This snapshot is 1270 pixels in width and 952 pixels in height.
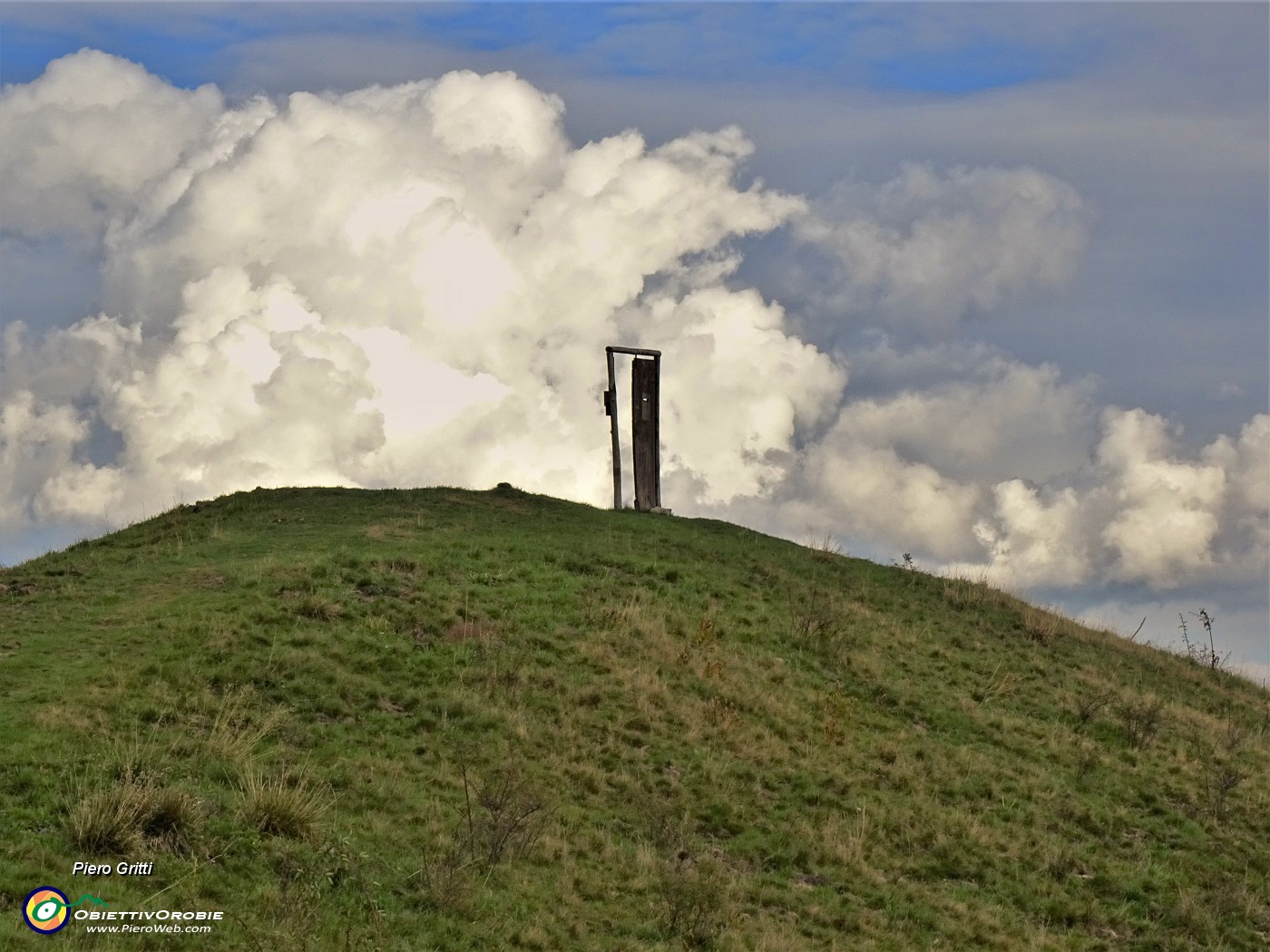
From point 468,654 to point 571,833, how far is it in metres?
5.09

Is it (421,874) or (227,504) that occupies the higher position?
(227,504)

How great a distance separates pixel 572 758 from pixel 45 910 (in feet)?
26.2

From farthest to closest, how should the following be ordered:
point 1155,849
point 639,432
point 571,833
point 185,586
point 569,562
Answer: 1. point 639,432
2. point 569,562
3. point 185,586
4. point 1155,849
5. point 571,833

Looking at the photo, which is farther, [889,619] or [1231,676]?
[1231,676]

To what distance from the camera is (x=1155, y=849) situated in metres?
18.2

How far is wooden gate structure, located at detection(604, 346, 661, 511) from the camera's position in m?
34.8

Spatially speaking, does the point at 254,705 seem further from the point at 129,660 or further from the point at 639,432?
the point at 639,432

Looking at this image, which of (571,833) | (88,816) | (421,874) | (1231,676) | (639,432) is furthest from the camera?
(639,432)

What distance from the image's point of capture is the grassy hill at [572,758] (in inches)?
472

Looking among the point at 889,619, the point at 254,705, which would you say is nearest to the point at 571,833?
the point at 254,705

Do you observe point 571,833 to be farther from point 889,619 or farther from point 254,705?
point 889,619

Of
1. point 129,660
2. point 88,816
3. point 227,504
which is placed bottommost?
point 88,816

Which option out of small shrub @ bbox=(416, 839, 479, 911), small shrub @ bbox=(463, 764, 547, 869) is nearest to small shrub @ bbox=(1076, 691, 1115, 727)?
small shrub @ bbox=(463, 764, 547, 869)

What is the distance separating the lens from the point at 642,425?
116 feet
